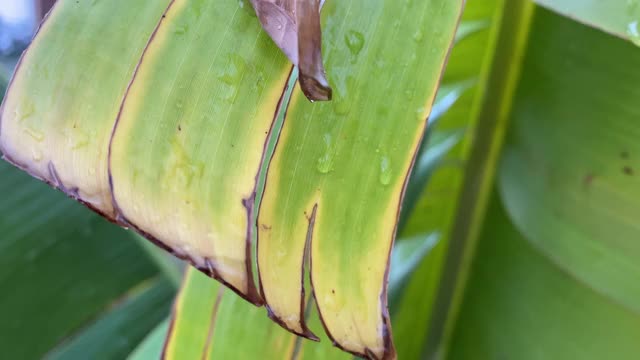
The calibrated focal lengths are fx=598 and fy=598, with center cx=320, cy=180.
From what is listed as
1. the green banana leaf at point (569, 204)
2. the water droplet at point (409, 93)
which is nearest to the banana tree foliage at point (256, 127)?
the water droplet at point (409, 93)

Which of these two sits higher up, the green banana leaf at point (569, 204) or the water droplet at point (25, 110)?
the water droplet at point (25, 110)

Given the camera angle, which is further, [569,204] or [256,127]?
[569,204]

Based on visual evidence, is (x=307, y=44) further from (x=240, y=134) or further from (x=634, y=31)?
(x=634, y=31)

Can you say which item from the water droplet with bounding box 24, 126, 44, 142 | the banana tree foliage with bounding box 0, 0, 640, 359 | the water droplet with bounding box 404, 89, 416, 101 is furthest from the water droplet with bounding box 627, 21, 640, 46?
the water droplet with bounding box 24, 126, 44, 142

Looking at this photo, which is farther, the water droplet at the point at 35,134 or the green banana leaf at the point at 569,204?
the green banana leaf at the point at 569,204

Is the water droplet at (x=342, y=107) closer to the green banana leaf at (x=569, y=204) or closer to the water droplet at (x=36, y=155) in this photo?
the water droplet at (x=36, y=155)

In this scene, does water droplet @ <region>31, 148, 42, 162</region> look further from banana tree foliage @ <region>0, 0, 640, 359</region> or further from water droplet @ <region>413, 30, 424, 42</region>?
water droplet @ <region>413, 30, 424, 42</region>

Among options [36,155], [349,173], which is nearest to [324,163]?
[349,173]
